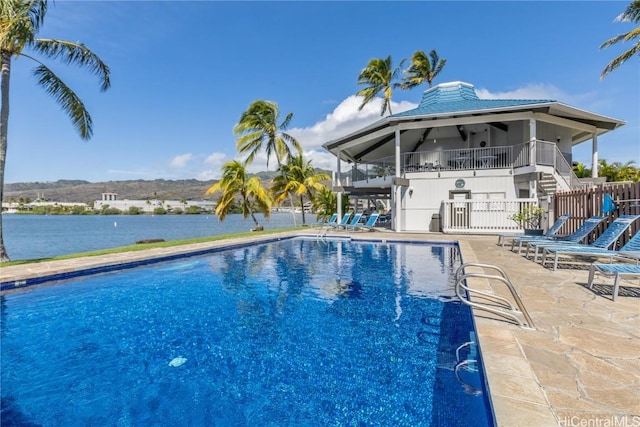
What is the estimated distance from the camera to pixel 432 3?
15.6 metres

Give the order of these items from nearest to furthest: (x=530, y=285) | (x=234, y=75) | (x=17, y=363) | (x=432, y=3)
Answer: (x=17, y=363) → (x=530, y=285) → (x=432, y=3) → (x=234, y=75)

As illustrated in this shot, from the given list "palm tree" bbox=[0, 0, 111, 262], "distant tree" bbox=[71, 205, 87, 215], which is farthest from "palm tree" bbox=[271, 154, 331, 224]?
"distant tree" bbox=[71, 205, 87, 215]

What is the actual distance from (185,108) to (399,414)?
97.7ft

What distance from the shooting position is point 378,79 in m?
26.3

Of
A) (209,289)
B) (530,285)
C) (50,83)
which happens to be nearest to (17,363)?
(209,289)

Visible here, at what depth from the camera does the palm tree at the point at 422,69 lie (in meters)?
27.0

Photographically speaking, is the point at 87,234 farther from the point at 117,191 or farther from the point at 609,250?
the point at 117,191

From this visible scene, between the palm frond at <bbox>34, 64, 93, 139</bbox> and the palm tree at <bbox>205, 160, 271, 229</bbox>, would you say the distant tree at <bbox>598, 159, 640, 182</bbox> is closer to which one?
the palm tree at <bbox>205, 160, 271, 229</bbox>

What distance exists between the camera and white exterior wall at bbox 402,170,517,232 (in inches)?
573

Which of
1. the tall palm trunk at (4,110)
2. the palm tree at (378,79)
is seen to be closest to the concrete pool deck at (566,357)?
the tall palm trunk at (4,110)

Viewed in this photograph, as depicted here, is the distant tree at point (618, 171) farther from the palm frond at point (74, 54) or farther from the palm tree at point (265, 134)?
the palm frond at point (74, 54)

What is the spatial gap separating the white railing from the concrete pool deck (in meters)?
9.47

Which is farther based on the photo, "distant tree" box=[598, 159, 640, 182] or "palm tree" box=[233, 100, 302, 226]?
"distant tree" box=[598, 159, 640, 182]

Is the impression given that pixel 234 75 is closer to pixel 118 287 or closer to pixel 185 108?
pixel 185 108
